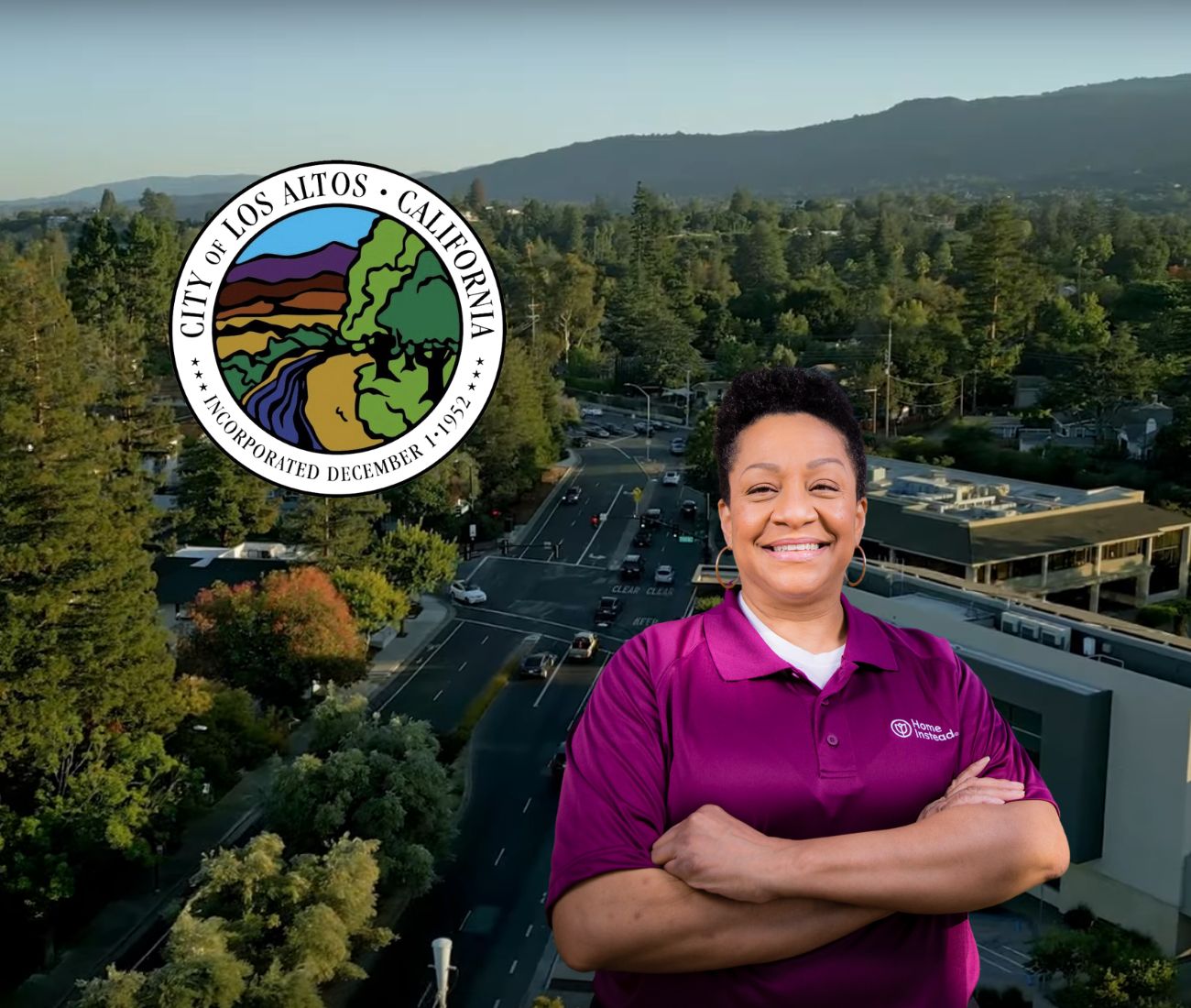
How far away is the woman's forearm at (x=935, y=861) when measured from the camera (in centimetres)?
165

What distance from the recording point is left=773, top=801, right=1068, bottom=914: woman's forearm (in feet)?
5.40

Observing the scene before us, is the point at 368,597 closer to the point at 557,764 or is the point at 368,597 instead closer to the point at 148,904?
the point at 557,764

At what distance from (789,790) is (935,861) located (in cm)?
22

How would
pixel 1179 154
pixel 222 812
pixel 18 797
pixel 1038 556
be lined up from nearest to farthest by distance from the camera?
pixel 18 797
pixel 222 812
pixel 1038 556
pixel 1179 154

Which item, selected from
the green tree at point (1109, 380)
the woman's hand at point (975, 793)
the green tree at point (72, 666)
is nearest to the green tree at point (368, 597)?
the green tree at point (72, 666)

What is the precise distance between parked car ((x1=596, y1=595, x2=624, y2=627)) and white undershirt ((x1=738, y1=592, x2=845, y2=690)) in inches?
811

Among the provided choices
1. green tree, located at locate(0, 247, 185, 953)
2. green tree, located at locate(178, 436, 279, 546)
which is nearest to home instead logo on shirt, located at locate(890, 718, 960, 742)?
green tree, located at locate(0, 247, 185, 953)

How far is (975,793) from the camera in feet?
5.77

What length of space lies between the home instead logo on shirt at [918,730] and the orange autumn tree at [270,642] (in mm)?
16052

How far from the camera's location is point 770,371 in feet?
6.56

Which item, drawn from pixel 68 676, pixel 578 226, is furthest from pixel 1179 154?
pixel 68 676

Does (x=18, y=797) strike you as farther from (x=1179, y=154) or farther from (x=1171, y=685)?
(x=1179, y=154)

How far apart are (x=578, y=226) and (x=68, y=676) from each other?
7938 cm

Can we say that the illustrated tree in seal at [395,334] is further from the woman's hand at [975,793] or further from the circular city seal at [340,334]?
the woman's hand at [975,793]
